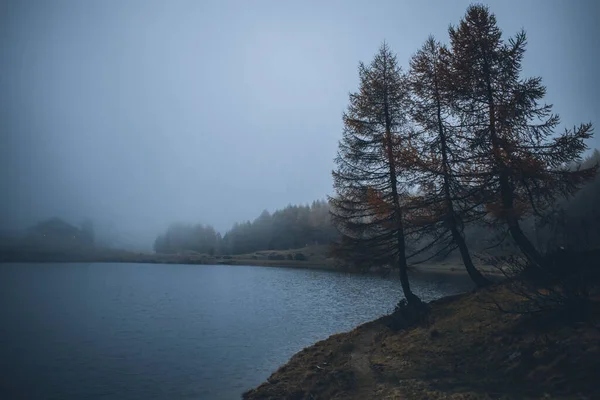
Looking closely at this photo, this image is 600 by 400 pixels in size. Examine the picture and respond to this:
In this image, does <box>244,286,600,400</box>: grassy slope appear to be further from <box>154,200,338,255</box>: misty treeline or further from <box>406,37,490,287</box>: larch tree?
<box>154,200,338,255</box>: misty treeline

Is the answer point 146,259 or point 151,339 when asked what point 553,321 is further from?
point 146,259

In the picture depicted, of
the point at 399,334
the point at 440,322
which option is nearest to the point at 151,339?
the point at 399,334

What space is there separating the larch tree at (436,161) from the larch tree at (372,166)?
3.75 ft

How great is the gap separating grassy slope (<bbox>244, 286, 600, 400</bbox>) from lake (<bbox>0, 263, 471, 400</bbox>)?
3997 millimetres

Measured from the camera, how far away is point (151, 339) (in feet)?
85.4

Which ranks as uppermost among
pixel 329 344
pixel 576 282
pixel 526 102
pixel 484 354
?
pixel 526 102

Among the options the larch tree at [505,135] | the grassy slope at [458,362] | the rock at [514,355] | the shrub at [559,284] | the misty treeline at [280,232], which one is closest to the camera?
the grassy slope at [458,362]

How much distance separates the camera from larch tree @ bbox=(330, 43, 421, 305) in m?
21.2

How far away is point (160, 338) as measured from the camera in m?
A: 26.3

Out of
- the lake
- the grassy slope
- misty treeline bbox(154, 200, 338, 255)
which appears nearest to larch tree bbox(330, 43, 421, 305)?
the grassy slope

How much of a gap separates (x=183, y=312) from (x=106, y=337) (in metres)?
11.1

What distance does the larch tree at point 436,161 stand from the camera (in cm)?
1909

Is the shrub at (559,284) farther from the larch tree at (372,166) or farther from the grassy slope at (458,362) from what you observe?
the larch tree at (372,166)

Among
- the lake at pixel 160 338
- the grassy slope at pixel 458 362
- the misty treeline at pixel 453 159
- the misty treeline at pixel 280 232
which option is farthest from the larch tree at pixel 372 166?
the misty treeline at pixel 280 232
